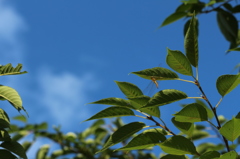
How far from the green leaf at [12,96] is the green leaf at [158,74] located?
14.5 inches

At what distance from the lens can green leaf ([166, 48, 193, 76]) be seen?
118cm

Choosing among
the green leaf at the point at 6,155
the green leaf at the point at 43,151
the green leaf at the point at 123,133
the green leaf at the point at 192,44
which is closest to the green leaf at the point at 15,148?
the green leaf at the point at 6,155

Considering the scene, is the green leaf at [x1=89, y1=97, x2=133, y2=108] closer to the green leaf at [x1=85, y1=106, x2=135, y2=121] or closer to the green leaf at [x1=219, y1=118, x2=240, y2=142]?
the green leaf at [x1=85, y1=106, x2=135, y2=121]

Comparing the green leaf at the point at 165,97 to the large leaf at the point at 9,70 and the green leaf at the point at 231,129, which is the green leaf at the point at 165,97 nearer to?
the green leaf at the point at 231,129

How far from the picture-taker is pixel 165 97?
112cm

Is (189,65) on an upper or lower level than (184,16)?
lower

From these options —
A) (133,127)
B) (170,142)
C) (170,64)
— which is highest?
(170,64)

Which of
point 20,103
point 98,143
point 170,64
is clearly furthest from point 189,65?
point 98,143

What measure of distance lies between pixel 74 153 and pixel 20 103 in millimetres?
1976

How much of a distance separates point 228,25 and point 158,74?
1183 mm

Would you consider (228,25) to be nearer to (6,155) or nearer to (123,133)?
(123,133)

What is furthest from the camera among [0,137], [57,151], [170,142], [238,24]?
[57,151]

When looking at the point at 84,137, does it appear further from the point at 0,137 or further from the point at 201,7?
the point at 0,137

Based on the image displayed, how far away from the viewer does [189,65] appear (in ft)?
3.91
